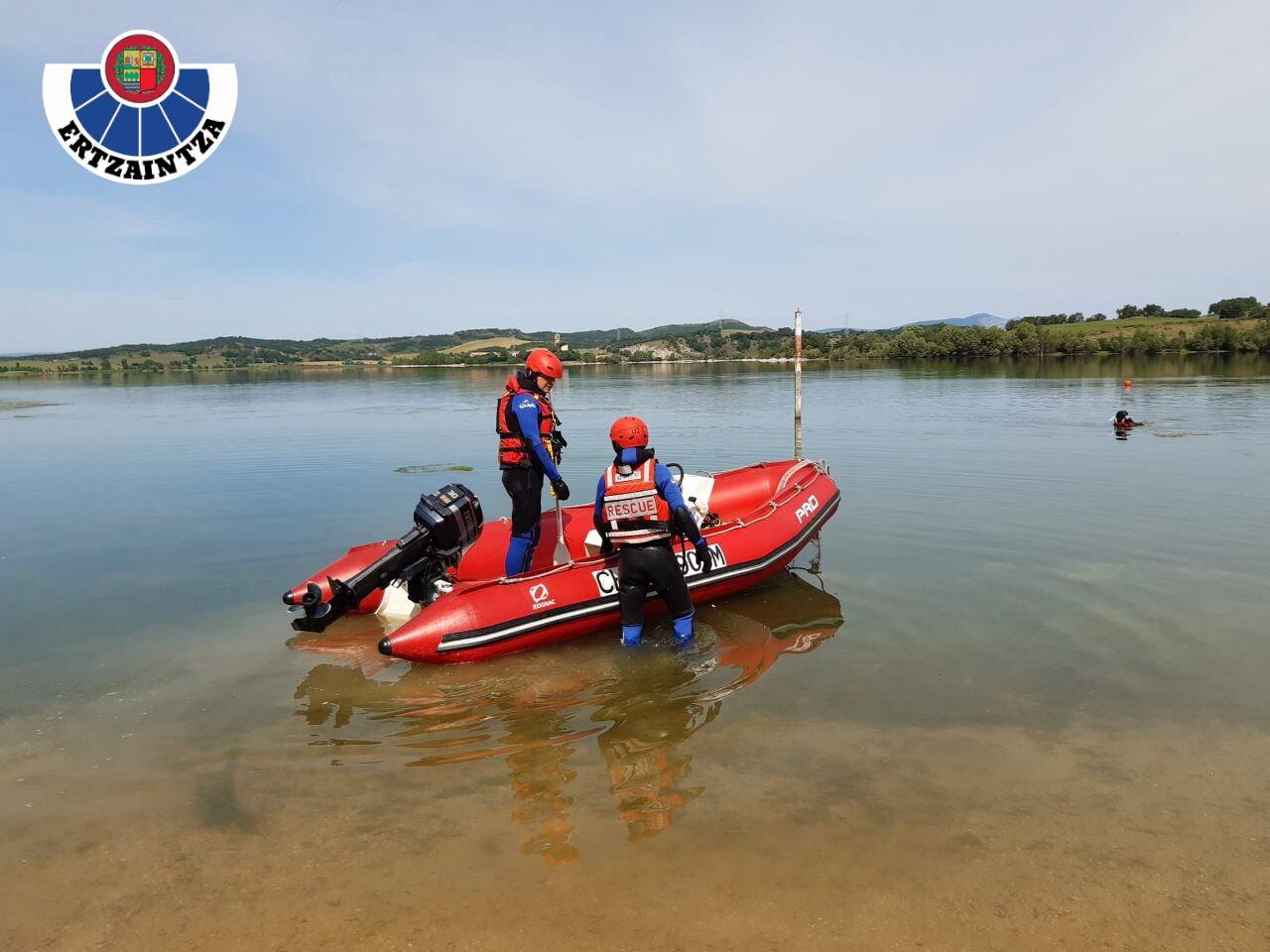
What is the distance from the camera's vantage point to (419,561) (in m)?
6.48

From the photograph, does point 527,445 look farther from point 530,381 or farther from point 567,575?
point 567,575

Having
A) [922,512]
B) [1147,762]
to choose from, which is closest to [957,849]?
[1147,762]

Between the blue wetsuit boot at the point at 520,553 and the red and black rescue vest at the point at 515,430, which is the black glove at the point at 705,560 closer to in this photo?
the blue wetsuit boot at the point at 520,553

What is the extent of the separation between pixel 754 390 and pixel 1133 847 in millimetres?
41553

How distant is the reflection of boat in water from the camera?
4047 millimetres

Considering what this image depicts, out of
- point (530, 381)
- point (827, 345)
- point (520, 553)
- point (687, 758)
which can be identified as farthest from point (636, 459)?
point (827, 345)

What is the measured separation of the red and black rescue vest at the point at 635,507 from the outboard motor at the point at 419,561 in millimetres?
1414

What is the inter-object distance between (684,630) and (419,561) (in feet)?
7.80

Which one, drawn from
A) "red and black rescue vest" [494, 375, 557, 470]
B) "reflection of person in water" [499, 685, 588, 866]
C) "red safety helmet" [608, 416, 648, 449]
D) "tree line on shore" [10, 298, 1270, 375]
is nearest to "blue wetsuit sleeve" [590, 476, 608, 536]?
"red safety helmet" [608, 416, 648, 449]

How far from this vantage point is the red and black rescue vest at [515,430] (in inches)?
264

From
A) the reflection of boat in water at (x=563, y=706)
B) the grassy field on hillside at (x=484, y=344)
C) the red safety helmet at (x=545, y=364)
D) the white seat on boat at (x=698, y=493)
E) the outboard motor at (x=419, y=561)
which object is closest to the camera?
the reflection of boat in water at (x=563, y=706)

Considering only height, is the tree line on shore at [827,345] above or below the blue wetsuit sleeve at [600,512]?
above

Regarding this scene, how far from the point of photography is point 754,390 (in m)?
44.2

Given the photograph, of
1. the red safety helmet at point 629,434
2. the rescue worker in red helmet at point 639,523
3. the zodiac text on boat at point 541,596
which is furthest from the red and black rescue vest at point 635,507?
the zodiac text on boat at point 541,596
